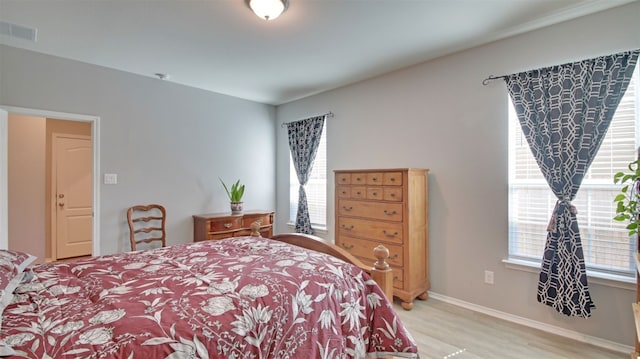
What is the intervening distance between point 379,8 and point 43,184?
16.3 feet

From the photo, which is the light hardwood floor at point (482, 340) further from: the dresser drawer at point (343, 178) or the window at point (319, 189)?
the window at point (319, 189)

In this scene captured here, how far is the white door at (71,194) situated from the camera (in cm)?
451

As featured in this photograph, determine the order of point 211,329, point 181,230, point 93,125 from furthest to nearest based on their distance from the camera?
point 181,230 < point 93,125 < point 211,329

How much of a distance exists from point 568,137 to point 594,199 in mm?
512

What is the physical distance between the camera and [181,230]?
13.2 feet

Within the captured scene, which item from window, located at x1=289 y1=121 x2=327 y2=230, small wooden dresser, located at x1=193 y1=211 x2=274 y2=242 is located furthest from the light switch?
window, located at x1=289 y1=121 x2=327 y2=230

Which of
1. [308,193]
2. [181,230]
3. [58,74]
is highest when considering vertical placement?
[58,74]

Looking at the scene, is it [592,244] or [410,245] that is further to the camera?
[410,245]

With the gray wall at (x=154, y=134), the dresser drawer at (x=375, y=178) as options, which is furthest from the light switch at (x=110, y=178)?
the dresser drawer at (x=375, y=178)

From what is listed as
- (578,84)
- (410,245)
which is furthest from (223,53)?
(578,84)

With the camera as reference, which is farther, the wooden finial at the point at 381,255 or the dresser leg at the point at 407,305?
the dresser leg at the point at 407,305

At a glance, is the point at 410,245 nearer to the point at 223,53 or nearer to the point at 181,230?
the point at 223,53

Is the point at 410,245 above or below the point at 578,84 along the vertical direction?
below

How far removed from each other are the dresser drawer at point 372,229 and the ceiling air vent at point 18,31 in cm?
332
